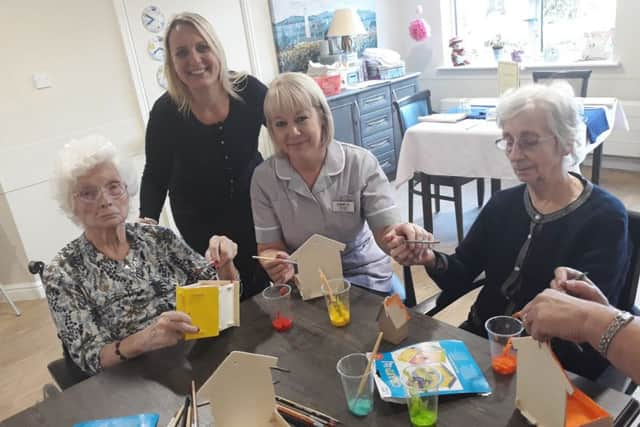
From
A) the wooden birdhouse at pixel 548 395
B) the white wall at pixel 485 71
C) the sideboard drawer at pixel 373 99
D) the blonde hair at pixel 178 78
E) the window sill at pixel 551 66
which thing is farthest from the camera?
the sideboard drawer at pixel 373 99

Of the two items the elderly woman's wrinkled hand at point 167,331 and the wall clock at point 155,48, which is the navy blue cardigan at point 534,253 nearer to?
the elderly woman's wrinkled hand at point 167,331

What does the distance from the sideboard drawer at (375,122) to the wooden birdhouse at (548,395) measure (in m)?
3.96

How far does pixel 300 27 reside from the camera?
15.6 ft

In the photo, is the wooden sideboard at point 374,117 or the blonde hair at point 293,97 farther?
the wooden sideboard at point 374,117

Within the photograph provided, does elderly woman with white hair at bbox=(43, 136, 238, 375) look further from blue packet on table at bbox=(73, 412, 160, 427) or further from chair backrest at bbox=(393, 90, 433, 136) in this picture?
chair backrest at bbox=(393, 90, 433, 136)

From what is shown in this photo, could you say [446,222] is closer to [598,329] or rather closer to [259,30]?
[259,30]

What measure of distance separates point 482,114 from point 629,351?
270 cm

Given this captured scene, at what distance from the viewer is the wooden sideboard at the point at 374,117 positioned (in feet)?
15.0

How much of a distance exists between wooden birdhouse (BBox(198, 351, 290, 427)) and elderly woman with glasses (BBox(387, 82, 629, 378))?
63cm

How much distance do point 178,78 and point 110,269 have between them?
2.78 feet

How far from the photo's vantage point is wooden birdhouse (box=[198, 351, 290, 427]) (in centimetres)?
100

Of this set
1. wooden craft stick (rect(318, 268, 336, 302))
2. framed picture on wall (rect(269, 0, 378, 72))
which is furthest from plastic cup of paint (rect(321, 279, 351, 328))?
framed picture on wall (rect(269, 0, 378, 72))

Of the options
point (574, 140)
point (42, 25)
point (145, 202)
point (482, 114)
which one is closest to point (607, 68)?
point (482, 114)

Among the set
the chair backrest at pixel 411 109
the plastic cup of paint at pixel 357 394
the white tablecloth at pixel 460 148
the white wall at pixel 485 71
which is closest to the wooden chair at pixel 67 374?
the plastic cup of paint at pixel 357 394
